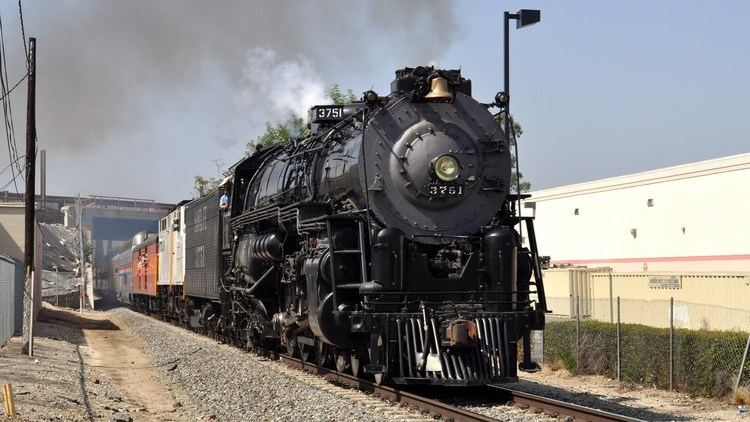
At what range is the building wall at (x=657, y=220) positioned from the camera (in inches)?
1208

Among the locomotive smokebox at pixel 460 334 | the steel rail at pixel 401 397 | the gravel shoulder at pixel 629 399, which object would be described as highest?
the locomotive smokebox at pixel 460 334

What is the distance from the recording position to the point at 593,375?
17172 mm

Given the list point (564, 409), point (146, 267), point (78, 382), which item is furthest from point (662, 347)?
point (146, 267)

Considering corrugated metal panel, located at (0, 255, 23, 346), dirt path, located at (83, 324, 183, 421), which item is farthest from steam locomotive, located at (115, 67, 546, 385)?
corrugated metal panel, located at (0, 255, 23, 346)

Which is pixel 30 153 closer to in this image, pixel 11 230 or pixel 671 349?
pixel 671 349

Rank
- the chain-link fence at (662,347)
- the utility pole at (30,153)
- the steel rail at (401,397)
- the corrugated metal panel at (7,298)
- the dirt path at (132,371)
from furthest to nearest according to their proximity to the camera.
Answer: the utility pole at (30,153) → the corrugated metal panel at (7,298) → the chain-link fence at (662,347) → the dirt path at (132,371) → the steel rail at (401,397)

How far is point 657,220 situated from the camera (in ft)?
116

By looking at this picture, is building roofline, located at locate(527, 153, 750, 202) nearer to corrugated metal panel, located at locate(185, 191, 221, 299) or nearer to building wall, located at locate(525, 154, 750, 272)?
building wall, located at locate(525, 154, 750, 272)

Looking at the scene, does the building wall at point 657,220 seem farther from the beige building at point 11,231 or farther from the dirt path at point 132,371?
the beige building at point 11,231

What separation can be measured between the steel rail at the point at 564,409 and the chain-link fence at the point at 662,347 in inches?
149

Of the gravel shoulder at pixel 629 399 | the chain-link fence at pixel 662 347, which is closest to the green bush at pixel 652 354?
the chain-link fence at pixel 662 347

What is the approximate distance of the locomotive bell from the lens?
12.6 metres

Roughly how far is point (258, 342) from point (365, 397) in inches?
272

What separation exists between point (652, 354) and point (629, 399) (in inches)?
66.1
